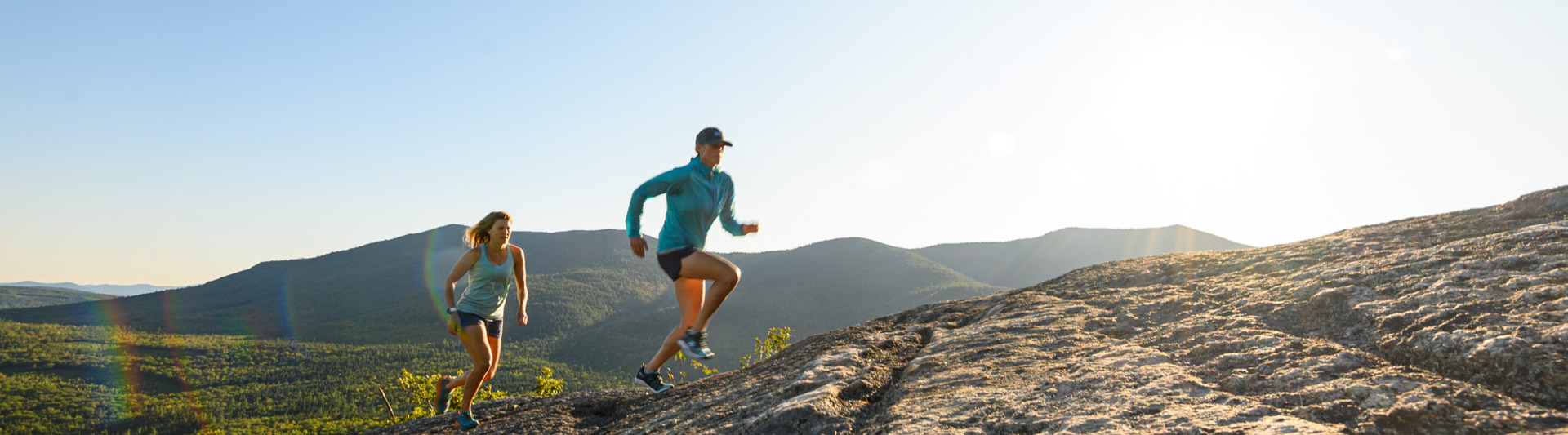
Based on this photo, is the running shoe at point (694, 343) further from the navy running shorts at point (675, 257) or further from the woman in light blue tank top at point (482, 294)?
the woman in light blue tank top at point (482, 294)

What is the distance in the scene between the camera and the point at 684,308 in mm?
4805

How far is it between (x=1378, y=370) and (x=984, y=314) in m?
2.86

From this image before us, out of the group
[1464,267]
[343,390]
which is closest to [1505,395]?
[1464,267]

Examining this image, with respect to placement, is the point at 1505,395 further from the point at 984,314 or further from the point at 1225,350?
the point at 984,314

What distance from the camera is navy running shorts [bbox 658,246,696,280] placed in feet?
15.1

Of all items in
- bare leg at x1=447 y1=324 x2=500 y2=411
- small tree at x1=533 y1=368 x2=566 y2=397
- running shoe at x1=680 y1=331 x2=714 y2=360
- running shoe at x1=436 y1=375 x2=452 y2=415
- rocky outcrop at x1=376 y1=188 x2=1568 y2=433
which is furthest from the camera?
small tree at x1=533 y1=368 x2=566 y2=397

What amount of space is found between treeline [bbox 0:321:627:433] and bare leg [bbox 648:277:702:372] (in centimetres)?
9140

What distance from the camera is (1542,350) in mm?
1889

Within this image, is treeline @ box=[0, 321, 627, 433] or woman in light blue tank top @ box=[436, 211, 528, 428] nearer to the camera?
woman in light blue tank top @ box=[436, 211, 528, 428]

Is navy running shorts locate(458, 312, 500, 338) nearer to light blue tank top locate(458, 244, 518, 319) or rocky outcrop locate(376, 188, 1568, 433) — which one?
light blue tank top locate(458, 244, 518, 319)

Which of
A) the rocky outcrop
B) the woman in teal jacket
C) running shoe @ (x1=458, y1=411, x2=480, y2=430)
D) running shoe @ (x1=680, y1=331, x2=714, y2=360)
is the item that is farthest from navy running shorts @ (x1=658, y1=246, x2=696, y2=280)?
running shoe @ (x1=458, y1=411, x2=480, y2=430)

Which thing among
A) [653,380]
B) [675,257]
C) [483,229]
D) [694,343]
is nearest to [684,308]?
[694,343]

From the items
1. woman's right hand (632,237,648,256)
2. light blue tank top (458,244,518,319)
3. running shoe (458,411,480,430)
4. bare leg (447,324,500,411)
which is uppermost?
woman's right hand (632,237,648,256)

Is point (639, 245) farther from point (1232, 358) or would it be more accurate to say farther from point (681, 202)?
point (1232, 358)
